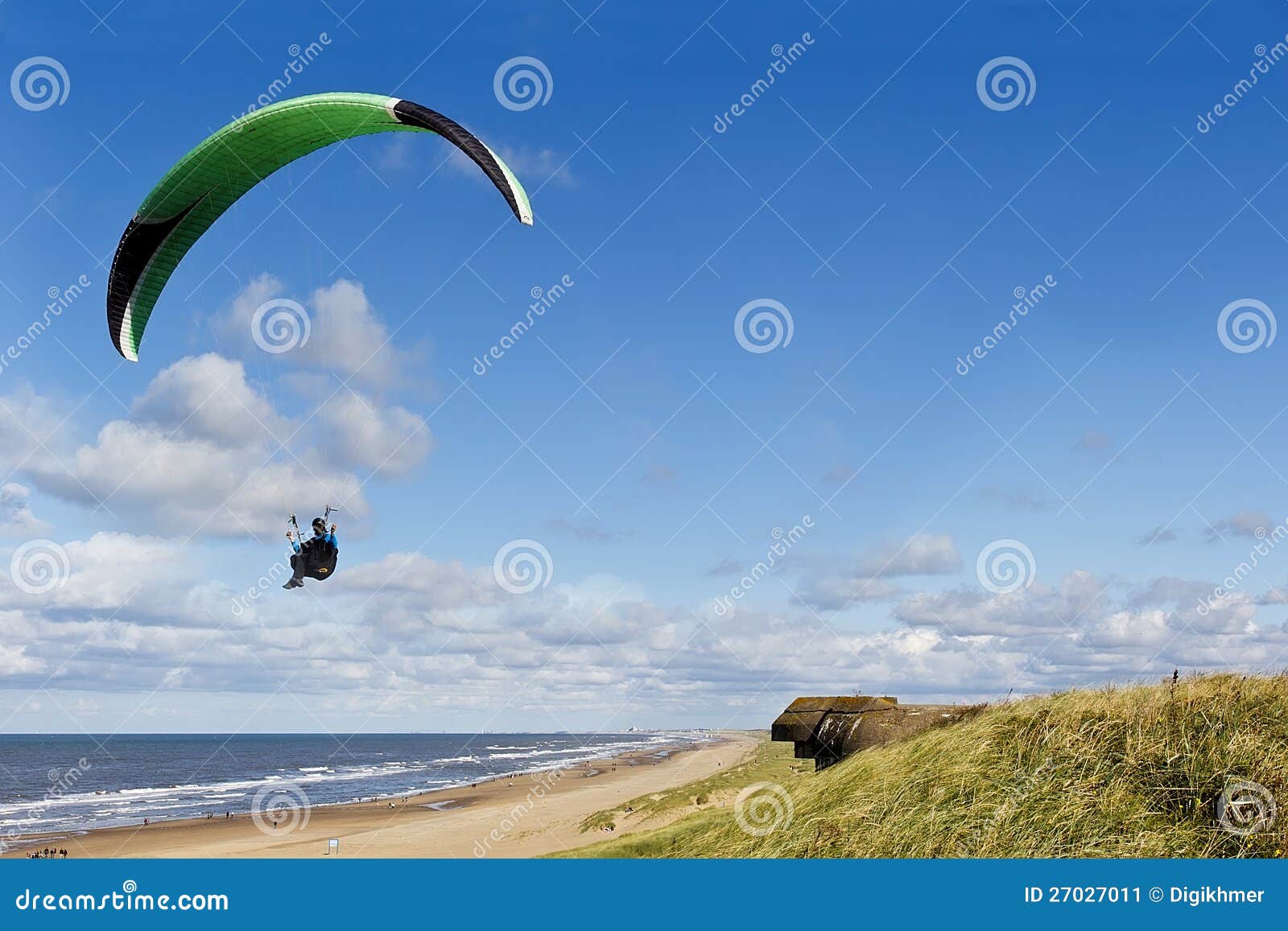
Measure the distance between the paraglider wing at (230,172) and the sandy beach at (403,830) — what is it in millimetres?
14833

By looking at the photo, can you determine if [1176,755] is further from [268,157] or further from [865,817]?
[268,157]

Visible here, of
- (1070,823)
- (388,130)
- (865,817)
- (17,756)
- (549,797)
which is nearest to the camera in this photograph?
(1070,823)

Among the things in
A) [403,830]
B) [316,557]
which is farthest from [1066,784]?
[403,830]

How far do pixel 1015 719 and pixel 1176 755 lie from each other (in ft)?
5.38

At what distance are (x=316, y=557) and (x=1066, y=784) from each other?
1112 centimetres

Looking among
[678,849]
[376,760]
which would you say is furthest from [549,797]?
[376,760]

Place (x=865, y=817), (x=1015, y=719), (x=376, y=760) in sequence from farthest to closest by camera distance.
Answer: (x=376, y=760), (x=1015, y=719), (x=865, y=817)

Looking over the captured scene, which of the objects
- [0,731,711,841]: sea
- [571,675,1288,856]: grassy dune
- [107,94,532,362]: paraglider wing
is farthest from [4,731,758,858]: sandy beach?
[107,94,532,362]: paraglider wing

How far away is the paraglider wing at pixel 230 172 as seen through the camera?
14.0m

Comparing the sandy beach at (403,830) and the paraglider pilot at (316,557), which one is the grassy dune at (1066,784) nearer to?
the paraglider pilot at (316,557)

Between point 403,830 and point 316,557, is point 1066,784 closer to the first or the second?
point 316,557

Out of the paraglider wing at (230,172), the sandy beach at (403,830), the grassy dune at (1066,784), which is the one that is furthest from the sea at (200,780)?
the grassy dune at (1066,784)

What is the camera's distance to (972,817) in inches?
368

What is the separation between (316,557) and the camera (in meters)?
14.9
